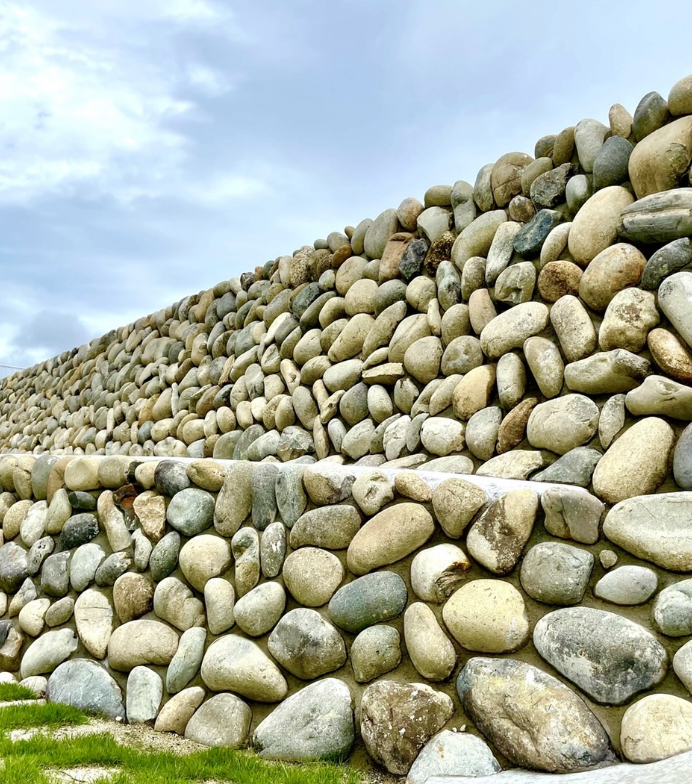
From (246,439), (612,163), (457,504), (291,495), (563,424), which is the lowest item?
(457,504)

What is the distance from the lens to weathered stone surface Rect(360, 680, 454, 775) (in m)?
1.72

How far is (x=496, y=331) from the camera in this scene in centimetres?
350

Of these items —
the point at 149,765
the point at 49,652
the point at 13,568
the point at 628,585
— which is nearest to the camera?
the point at 628,585

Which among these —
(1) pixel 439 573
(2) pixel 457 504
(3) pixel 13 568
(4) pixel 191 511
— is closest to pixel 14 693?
(3) pixel 13 568

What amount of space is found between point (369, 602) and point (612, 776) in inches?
33.3

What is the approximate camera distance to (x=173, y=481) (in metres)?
2.73

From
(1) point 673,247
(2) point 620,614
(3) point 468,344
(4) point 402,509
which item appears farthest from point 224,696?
(1) point 673,247

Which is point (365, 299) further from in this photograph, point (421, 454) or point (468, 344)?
point (421, 454)

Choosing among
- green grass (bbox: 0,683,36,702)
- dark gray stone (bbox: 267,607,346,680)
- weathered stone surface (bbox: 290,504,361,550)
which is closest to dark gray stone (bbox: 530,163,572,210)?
weathered stone surface (bbox: 290,504,361,550)

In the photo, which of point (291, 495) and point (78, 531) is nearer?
point (291, 495)

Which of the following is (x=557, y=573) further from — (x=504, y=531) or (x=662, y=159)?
(x=662, y=159)

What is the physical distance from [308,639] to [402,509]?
1.74 ft

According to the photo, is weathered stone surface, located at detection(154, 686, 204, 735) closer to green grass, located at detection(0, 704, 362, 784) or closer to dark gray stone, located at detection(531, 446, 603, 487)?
green grass, located at detection(0, 704, 362, 784)

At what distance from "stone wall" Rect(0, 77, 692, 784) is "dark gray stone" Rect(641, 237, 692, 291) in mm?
12
